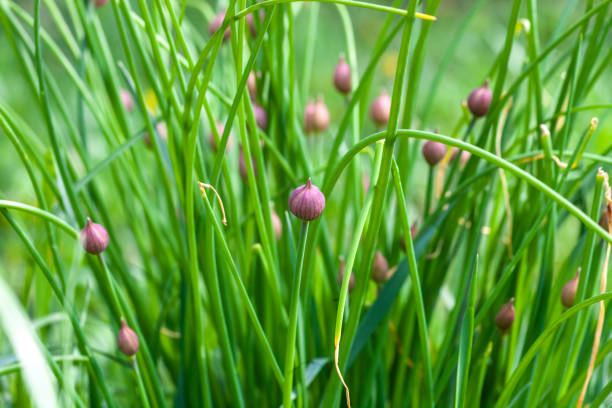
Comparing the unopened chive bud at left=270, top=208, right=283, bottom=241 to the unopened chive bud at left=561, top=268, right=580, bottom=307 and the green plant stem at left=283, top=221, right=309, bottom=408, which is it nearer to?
the green plant stem at left=283, top=221, right=309, bottom=408

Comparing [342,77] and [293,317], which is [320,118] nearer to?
[342,77]

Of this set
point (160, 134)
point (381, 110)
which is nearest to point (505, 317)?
point (381, 110)

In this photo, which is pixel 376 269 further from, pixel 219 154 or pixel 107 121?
pixel 107 121

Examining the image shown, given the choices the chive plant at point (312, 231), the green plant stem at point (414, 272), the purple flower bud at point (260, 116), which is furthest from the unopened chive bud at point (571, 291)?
the purple flower bud at point (260, 116)

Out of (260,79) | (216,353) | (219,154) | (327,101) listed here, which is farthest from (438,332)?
(327,101)

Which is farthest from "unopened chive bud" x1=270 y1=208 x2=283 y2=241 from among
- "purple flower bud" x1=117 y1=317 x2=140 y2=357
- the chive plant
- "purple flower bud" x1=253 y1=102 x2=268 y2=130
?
"purple flower bud" x1=117 y1=317 x2=140 y2=357

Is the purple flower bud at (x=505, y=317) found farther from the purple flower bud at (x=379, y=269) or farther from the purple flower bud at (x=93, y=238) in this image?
the purple flower bud at (x=93, y=238)
